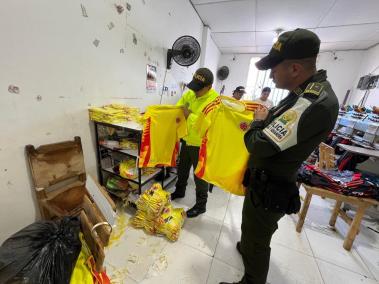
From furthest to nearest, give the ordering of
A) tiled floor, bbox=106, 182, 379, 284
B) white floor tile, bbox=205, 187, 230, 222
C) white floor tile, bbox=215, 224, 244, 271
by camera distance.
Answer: white floor tile, bbox=205, 187, 230, 222 < white floor tile, bbox=215, 224, 244, 271 < tiled floor, bbox=106, 182, 379, 284

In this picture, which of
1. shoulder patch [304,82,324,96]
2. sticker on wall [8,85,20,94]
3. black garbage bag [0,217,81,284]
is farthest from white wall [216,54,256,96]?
black garbage bag [0,217,81,284]

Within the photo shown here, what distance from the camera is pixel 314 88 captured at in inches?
31.1

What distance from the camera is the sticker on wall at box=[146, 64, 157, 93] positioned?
90.0 inches

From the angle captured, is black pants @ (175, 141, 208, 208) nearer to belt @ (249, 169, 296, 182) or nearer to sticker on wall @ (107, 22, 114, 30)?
belt @ (249, 169, 296, 182)

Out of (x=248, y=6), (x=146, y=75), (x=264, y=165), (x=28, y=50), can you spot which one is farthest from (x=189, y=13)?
(x=264, y=165)

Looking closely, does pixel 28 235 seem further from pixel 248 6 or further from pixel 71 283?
pixel 248 6

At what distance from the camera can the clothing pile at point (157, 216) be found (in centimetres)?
160

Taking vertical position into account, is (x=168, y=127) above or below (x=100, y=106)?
below

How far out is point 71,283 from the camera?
2.87ft

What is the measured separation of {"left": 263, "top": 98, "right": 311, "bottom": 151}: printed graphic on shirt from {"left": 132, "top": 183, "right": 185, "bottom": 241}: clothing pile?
4.03 ft

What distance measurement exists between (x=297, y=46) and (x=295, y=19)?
3102 mm

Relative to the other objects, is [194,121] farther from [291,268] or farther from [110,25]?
[291,268]

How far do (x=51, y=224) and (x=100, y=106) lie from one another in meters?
1.08

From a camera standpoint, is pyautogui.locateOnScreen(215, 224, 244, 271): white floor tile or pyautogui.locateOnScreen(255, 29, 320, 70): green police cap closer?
pyautogui.locateOnScreen(255, 29, 320, 70): green police cap
